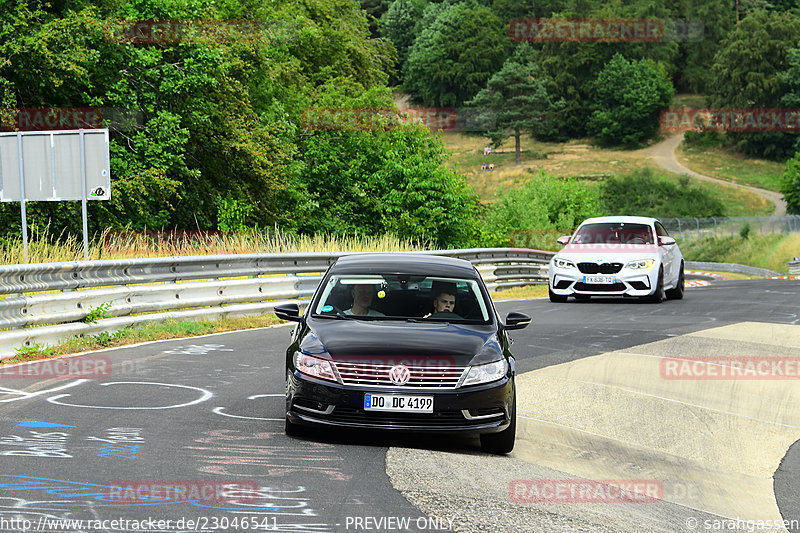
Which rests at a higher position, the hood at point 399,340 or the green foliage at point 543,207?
the hood at point 399,340

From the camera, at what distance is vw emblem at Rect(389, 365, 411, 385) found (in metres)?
7.27

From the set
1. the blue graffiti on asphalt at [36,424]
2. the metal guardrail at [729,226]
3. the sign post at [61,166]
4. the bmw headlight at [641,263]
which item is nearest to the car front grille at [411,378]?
the blue graffiti on asphalt at [36,424]

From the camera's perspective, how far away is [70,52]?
27.7 metres

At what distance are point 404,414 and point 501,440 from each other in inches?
32.9

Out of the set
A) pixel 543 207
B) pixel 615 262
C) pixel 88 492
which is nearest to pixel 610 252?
pixel 615 262

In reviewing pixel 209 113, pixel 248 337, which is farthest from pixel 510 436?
pixel 209 113

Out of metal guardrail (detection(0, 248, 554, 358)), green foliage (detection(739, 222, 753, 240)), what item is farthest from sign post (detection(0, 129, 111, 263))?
green foliage (detection(739, 222, 753, 240))

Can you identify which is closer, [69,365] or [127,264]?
[69,365]

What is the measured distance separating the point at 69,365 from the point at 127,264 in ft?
10.3

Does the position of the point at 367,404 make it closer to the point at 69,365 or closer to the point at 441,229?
the point at 69,365

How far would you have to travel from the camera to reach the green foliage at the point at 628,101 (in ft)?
462

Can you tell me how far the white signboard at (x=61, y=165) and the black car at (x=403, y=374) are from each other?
29.6 feet

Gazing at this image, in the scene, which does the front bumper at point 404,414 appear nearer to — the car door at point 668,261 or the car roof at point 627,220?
the car door at point 668,261

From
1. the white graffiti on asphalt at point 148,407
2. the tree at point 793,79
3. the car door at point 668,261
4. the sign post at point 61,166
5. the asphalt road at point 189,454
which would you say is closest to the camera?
the asphalt road at point 189,454
